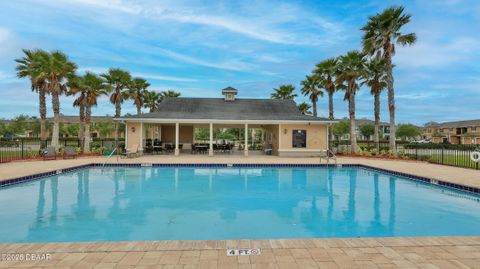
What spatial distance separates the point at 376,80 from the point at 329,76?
4033 millimetres

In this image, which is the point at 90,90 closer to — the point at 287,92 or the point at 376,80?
the point at 287,92

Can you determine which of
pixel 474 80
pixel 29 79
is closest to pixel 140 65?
pixel 29 79

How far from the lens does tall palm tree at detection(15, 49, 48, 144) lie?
60.9 feet

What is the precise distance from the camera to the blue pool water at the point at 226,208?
19.3 ft

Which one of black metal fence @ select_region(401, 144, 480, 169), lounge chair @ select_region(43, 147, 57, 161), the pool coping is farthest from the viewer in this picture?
lounge chair @ select_region(43, 147, 57, 161)

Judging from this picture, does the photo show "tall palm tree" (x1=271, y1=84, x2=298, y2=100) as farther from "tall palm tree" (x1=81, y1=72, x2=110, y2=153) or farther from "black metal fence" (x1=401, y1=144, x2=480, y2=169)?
"tall palm tree" (x1=81, y1=72, x2=110, y2=153)

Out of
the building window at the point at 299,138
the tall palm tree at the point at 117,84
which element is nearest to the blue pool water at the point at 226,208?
the building window at the point at 299,138

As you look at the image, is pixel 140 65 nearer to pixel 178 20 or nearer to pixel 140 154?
pixel 178 20

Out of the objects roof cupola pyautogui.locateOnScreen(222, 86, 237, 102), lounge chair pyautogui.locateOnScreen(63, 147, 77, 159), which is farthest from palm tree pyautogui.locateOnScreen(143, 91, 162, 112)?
lounge chair pyautogui.locateOnScreen(63, 147, 77, 159)

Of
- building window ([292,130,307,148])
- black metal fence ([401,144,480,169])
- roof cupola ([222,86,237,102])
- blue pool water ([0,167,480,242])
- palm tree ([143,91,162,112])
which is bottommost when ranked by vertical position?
blue pool water ([0,167,480,242])

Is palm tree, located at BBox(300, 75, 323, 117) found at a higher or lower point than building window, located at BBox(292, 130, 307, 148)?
higher

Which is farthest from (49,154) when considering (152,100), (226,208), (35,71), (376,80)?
(376,80)

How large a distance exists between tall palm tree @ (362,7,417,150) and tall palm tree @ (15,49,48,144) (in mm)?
22714

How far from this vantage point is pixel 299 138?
20391 millimetres
